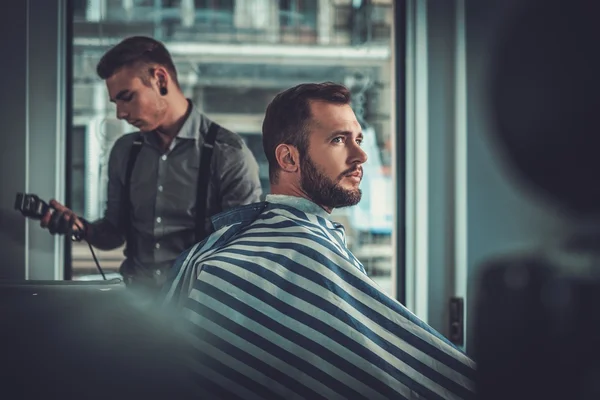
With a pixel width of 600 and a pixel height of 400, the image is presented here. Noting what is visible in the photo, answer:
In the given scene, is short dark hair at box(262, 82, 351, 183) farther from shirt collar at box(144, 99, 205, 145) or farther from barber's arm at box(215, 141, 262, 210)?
shirt collar at box(144, 99, 205, 145)

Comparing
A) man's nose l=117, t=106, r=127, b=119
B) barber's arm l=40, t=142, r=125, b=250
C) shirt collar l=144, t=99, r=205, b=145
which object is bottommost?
barber's arm l=40, t=142, r=125, b=250

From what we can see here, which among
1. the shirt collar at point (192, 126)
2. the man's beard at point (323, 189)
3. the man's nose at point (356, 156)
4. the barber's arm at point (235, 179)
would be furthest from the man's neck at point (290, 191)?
the shirt collar at point (192, 126)

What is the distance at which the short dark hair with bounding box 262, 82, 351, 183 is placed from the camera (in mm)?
1605

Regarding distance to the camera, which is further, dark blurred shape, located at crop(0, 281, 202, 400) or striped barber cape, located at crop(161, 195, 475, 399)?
striped barber cape, located at crop(161, 195, 475, 399)

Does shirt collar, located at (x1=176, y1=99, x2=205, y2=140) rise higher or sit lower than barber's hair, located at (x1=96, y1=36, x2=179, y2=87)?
lower

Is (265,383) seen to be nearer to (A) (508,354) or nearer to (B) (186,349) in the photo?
(B) (186,349)

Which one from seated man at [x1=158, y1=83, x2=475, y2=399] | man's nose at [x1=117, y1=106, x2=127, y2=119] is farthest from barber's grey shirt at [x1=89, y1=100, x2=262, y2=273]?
seated man at [x1=158, y1=83, x2=475, y2=399]

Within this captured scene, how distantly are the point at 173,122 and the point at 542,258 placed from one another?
187cm

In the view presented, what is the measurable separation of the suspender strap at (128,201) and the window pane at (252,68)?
0.63 ft

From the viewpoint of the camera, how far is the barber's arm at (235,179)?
6.68ft

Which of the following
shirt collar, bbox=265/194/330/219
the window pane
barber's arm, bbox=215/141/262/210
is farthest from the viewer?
the window pane

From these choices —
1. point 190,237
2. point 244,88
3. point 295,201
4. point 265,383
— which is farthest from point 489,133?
point 244,88

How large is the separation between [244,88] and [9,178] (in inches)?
43.9

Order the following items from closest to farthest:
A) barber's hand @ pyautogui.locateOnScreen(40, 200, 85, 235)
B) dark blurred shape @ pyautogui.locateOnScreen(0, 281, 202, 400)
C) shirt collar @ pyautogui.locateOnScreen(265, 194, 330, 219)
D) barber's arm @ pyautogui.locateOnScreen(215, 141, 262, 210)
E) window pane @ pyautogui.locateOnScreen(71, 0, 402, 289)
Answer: dark blurred shape @ pyautogui.locateOnScreen(0, 281, 202, 400), shirt collar @ pyautogui.locateOnScreen(265, 194, 330, 219), barber's hand @ pyautogui.locateOnScreen(40, 200, 85, 235), barber's arm @ pyautogui.locateOnScreen(215, 141, 262, 210), window pane @ pyautogui.locateOnScreen(71, 0, 402, 289)
